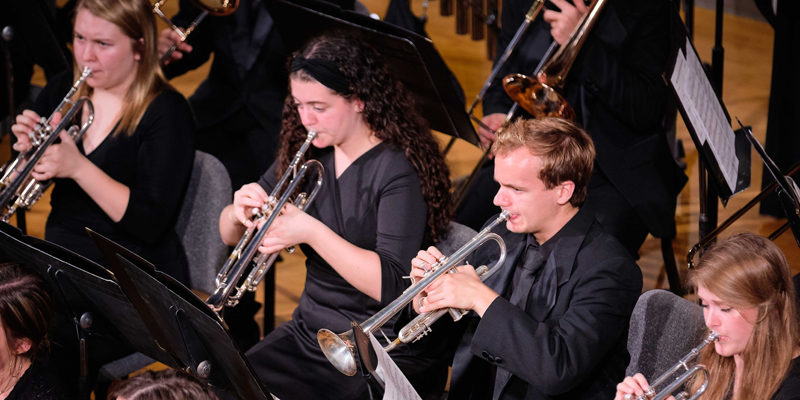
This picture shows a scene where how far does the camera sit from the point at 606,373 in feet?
6.19

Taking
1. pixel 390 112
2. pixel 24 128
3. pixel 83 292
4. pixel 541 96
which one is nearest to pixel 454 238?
pixel 390 112

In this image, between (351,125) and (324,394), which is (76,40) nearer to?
(351,125)

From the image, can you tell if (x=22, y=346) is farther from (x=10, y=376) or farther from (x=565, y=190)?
(x=565, y=190)

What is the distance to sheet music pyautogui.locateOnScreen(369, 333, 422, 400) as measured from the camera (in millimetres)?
1566

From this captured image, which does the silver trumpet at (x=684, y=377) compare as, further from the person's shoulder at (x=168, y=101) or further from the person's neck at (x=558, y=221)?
the person's shoulder at (x=168, y=101)

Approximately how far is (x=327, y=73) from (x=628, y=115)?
1.11 m

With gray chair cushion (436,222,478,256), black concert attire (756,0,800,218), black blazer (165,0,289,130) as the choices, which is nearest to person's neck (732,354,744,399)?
gray chair cushion (436,222,478,256)

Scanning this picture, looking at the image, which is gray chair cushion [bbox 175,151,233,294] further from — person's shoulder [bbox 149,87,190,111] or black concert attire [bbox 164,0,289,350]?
black concert attire [bbox 164,0,289,350]

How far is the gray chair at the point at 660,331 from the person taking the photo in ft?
6.11

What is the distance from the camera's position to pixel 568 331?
1.75 meters

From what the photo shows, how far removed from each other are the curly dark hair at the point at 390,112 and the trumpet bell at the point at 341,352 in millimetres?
493

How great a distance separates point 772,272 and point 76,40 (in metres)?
2.21

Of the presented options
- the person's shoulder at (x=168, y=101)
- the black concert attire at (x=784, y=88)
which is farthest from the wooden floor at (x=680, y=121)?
the person's shoulder at (x=168, y=101)

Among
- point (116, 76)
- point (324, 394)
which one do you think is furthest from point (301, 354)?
point (116, 76)
